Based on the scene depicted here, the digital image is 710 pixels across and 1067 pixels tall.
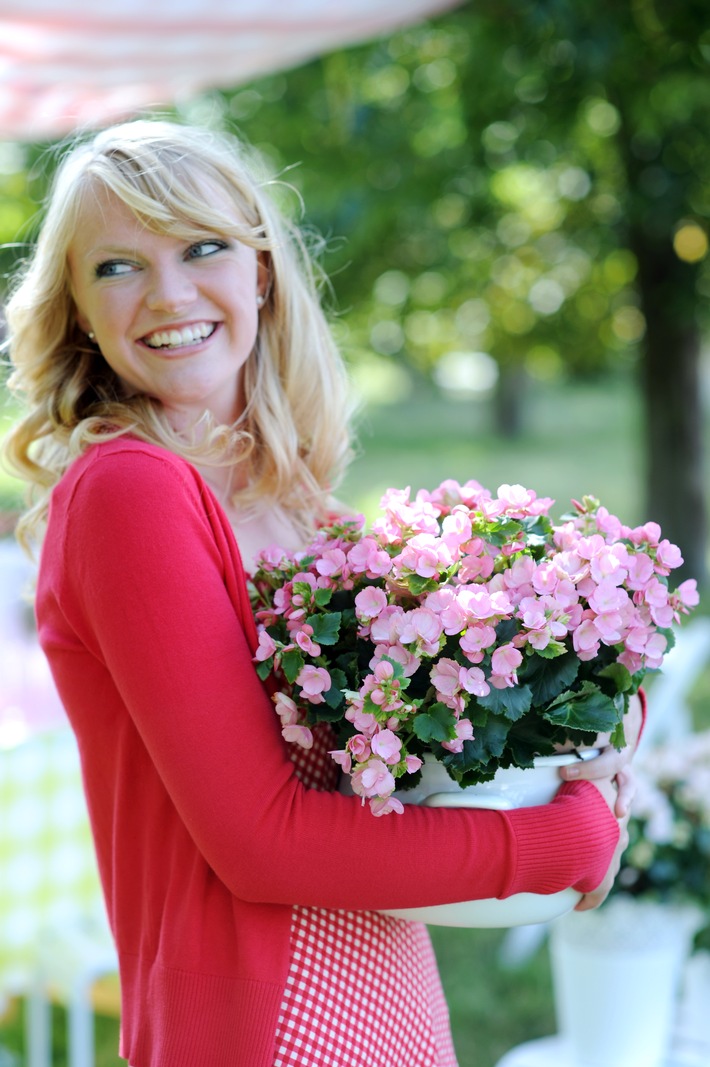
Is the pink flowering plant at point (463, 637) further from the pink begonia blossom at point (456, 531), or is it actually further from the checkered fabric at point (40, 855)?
the checkered fabric at point (40, 855)

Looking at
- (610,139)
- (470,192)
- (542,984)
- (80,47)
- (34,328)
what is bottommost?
(542,984)

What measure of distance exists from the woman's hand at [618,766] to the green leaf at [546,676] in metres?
0.14

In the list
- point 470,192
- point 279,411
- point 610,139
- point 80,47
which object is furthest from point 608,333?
point 279,411

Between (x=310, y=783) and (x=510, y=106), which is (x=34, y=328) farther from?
(x=510, y=106)

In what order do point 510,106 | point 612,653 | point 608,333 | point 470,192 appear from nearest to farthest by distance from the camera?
point 612,653, point 510,106, point 470,192, point 608,333

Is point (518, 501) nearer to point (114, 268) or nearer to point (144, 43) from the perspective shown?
point (114, 268)

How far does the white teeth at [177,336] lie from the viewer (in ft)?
4.93

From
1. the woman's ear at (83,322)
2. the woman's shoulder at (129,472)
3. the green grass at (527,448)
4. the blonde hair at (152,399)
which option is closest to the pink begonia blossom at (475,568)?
the woman's shoulder at (129,472)

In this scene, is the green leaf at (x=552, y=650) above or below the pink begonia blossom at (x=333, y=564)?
below

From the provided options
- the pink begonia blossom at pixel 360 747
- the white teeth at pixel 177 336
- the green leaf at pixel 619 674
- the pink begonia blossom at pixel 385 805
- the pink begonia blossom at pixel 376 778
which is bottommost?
the pink begonia blossom at pixel 385 805

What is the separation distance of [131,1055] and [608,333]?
30.3 ft

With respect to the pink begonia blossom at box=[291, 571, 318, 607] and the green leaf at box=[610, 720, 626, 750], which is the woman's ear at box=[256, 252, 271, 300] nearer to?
the pink begonia blossom at box=[291, 571, 318, 607]

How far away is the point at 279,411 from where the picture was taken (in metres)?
1.76

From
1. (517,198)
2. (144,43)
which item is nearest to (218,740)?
(144,43)
